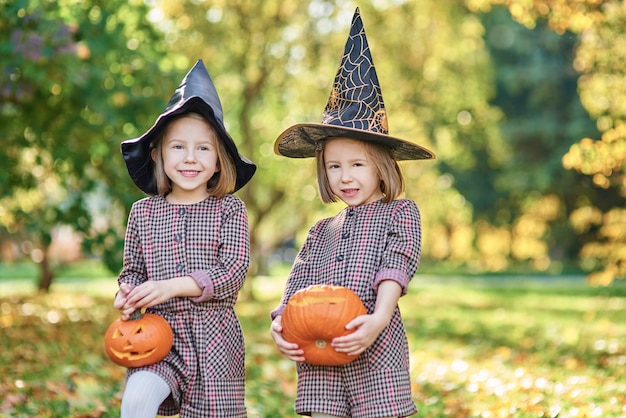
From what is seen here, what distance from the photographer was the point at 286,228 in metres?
20.8

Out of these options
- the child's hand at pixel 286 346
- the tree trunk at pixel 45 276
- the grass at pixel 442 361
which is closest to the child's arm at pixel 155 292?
the child's hand at pixel 286 346

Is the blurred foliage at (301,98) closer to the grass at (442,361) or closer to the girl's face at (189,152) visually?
the grass at (442,361)

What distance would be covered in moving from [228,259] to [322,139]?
69 cm

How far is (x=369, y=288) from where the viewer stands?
3.62 meters

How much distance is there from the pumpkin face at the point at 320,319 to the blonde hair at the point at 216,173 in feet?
2.14

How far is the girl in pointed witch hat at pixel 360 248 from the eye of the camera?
11.6 ft

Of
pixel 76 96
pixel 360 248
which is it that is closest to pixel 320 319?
pixel 360 248

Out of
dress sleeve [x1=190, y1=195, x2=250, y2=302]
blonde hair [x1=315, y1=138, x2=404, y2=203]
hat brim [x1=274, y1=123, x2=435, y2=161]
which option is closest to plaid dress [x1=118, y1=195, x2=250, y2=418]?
dress sleeve [x1=190, y1=195, x2=250, y2=302]

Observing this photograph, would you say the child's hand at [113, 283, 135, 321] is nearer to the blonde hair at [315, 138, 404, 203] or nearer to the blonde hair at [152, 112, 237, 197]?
the blonde hair at [152, 112, 237, 197]

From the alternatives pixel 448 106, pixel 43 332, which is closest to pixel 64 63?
pixel 43 332

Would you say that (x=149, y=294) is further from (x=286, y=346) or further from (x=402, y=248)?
(x=402, y=248)

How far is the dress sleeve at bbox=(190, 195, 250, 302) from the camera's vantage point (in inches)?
144

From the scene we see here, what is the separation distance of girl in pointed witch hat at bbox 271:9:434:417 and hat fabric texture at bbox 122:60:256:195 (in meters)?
0.25

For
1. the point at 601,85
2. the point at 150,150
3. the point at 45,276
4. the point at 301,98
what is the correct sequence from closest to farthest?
the point at 150,150 < the point at 601,85 < the point at 301,98 < the point at 45,276
